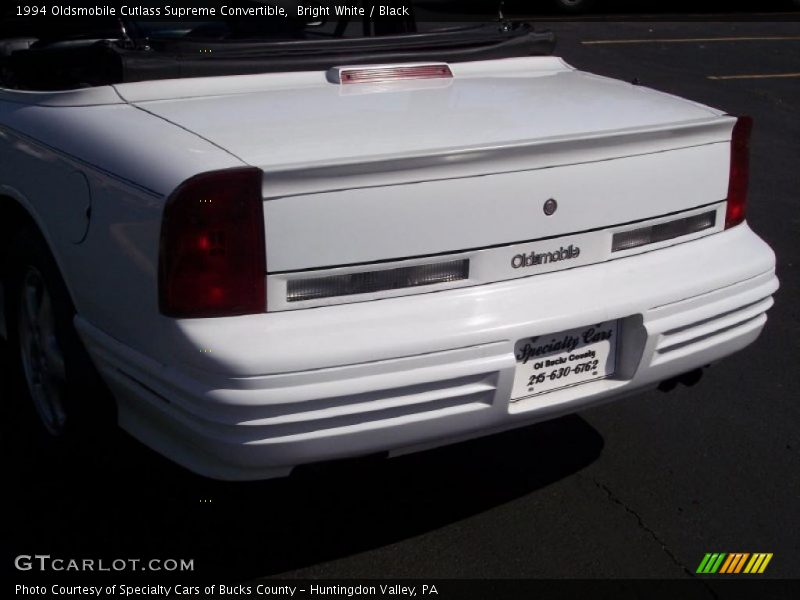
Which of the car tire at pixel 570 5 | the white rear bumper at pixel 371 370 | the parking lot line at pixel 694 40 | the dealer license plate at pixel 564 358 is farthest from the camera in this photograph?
the car tire at pixel 570 5

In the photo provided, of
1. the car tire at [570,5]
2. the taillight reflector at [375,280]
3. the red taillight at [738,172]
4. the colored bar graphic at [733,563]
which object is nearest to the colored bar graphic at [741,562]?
the colored bar graphic at [733,563]

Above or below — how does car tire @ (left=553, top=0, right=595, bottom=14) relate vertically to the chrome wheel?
below

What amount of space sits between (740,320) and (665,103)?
2.51 feet

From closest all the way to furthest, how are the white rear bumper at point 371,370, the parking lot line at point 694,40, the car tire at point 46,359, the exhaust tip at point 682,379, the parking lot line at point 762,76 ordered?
the white rear bumper at point 371,370
the car tire at point 46,359
the exhaust tip at point 682,379
the parking lot line at point 762,76
the parking lot line at point 694,40

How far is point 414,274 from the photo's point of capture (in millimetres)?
3057

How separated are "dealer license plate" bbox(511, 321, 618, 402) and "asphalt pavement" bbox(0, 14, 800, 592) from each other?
1.68 ft

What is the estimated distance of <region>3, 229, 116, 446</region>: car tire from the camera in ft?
11.1

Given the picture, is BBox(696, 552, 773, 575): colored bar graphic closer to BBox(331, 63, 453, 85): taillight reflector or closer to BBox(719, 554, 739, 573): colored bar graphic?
BBox(719, 554, 739, 573): colored bar graphic

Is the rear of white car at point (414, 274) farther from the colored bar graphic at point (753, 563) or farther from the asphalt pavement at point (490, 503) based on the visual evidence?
the colored bar graphic at point (753, 563)

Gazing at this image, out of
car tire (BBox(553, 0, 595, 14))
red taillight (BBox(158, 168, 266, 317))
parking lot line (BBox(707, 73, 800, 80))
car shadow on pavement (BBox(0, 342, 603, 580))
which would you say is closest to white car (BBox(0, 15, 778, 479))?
red taillight (BBox(158, 168, 266, 317))

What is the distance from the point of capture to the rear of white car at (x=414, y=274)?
289cm

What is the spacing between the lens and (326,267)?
295cm

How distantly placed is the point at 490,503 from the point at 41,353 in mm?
1556

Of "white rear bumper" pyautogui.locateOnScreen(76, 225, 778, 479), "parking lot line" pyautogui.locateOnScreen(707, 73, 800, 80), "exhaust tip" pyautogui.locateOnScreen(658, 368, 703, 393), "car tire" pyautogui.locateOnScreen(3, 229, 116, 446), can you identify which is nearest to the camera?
"white rear bumper" pyautogui.locateOnScreen(76, 225, 778, 479)
